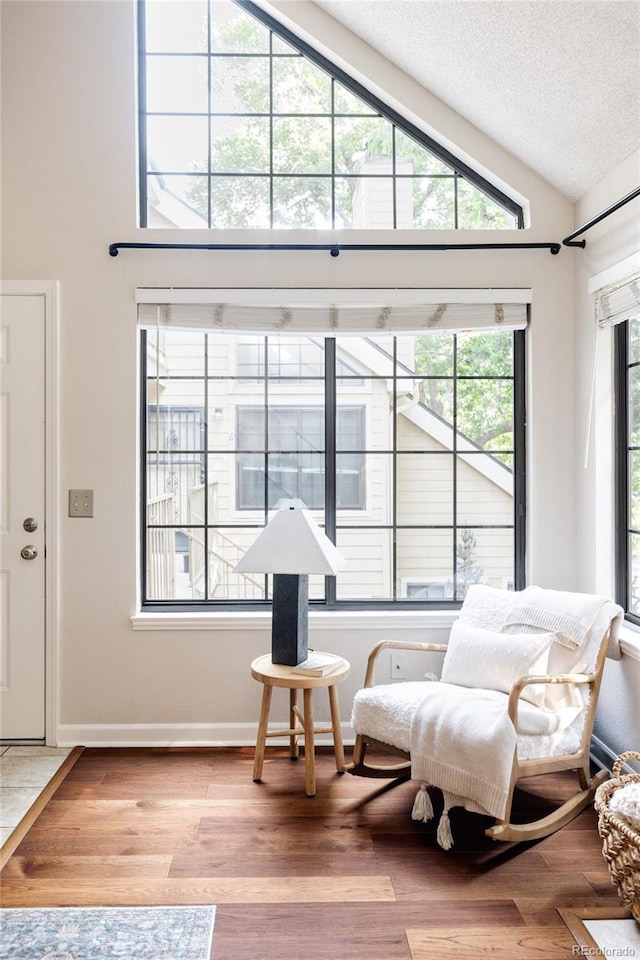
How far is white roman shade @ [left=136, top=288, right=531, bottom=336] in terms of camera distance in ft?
10.6

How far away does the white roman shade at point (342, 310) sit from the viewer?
3.24 meters

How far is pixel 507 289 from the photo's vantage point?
329cm

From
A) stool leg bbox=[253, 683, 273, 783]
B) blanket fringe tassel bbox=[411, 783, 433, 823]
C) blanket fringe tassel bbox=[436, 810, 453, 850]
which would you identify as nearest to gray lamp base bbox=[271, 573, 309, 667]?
stool leg bbox=[253, 683, 273, 783]

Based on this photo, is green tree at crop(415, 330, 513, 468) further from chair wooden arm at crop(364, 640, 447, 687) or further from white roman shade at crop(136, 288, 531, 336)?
chair wooden arm at crop(364, 640, 447, 687)

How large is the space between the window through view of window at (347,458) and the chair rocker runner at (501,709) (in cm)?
48

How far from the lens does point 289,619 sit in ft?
9.36

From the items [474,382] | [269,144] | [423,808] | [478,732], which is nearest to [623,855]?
[478,732]

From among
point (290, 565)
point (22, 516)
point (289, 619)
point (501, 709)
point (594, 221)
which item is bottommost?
point (501, 709)

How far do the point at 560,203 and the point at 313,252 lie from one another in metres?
1.19

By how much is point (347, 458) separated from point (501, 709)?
4.70ft

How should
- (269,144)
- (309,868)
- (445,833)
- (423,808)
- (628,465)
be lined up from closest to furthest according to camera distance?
(309,868), (445,833), (423,808), (628,465), (269,144)

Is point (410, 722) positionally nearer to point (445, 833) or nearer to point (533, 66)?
point (445, 833)

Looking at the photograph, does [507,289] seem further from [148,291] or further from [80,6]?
[80,6]

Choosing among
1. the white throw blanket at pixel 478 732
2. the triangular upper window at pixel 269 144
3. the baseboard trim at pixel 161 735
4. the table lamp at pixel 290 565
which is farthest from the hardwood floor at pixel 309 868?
the triangular upper window at pixel 269 144
